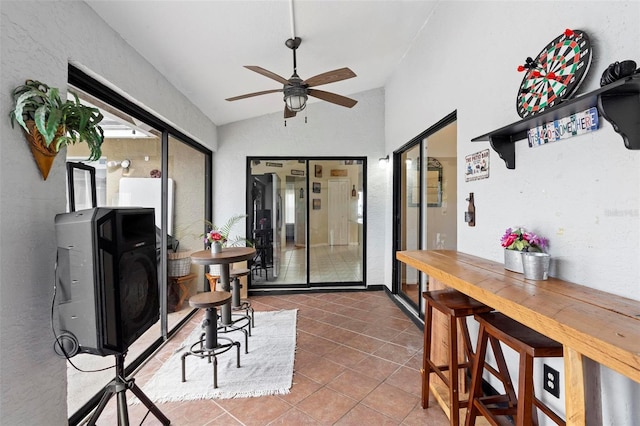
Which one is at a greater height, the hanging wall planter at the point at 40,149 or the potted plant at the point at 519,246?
the hanging wall planter at the point at 40,149

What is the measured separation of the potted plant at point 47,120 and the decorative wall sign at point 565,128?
236 centimetres

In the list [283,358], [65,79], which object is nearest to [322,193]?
[283,358]

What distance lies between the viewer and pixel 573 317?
0.89m

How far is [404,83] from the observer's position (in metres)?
3.62

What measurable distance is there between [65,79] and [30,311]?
1.27 metres

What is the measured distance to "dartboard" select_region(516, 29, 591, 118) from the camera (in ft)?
4.03

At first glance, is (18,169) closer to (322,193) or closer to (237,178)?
(237,178)

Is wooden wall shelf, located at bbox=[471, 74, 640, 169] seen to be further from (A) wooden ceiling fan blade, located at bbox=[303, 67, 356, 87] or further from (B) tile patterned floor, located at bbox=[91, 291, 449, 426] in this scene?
(B) tile patterned floor, located at bbox=[91, 291, 449, 426]

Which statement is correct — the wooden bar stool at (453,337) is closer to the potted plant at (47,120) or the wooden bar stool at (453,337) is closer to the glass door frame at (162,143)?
the potted plant at (47,120)

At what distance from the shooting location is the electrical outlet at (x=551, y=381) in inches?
55.5

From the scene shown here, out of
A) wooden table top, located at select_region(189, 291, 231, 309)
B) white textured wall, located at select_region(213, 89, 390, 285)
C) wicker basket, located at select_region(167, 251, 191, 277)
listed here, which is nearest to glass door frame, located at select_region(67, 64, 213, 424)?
wicker basket, located at select_region(167, 251, 191, 277)

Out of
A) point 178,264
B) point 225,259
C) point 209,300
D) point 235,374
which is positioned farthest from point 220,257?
point 178,264

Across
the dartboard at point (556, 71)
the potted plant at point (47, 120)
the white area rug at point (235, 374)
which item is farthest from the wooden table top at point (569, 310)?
the potted plant at point (47, 120)

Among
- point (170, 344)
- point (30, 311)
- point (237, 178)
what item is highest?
point (237, 178)
